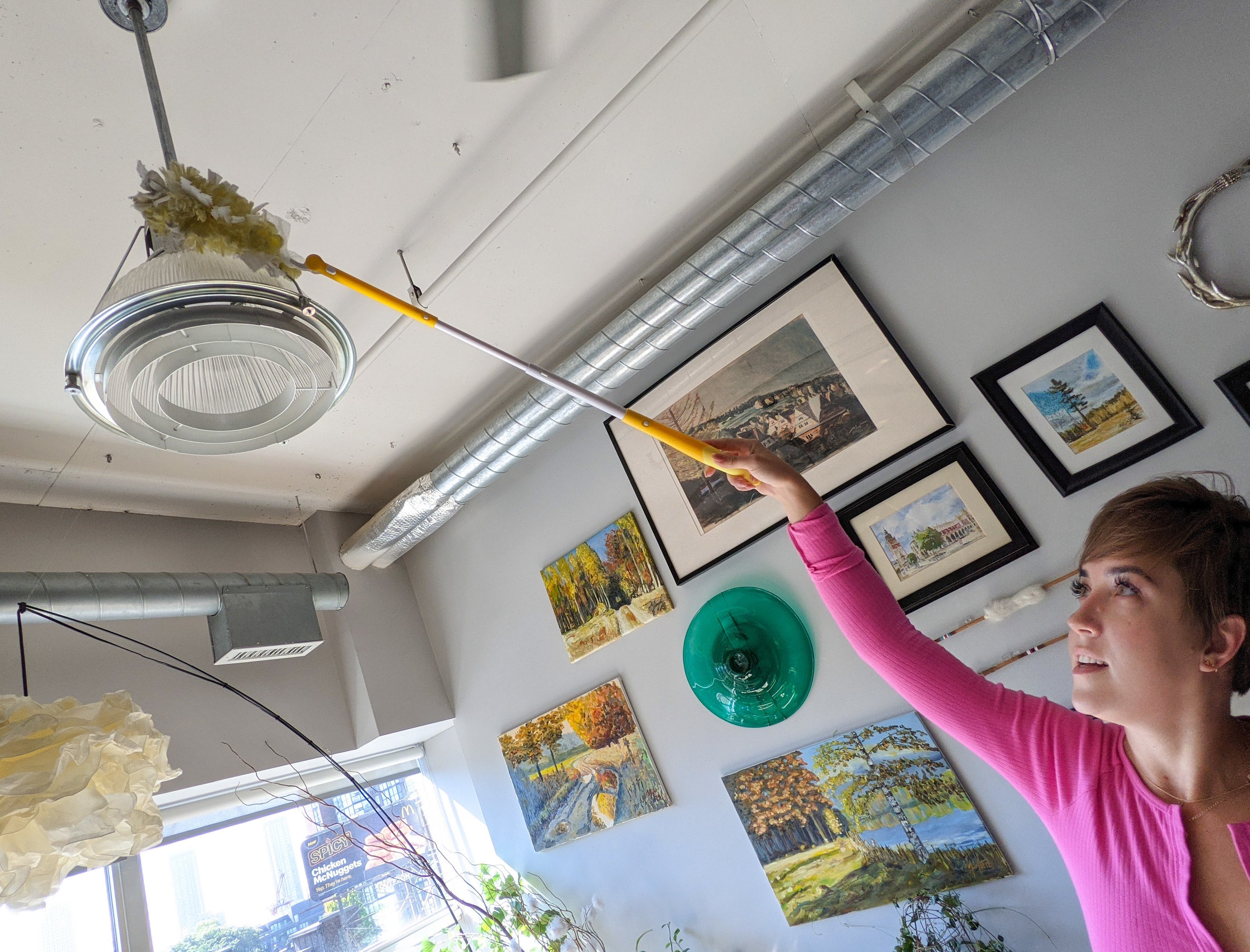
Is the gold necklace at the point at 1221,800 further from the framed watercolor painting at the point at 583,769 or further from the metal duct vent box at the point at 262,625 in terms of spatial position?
the metal duct vent box at the point at 262,625

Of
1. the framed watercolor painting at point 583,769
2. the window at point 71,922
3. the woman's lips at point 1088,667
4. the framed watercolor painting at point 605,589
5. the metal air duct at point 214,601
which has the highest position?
the metal air duct at point 214,601

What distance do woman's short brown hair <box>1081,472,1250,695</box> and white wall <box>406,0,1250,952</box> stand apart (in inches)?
36.2

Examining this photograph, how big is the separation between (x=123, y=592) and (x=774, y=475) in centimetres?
225

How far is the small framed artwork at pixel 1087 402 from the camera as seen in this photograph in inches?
75.7

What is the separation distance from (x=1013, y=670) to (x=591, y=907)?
1813 mm

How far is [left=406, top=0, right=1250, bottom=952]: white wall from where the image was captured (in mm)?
1897

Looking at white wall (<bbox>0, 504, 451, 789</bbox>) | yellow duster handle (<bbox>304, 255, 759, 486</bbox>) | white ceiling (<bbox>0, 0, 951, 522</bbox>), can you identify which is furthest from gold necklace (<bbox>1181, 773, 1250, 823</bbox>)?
white wall (<bbox>0, 504, 451, 789</bbox>)

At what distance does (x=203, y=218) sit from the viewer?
117 centimetres

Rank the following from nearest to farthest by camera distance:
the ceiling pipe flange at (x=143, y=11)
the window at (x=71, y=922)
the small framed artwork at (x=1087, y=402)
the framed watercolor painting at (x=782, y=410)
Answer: the ceiling pipe flange at (x=143, y=11) < the small framed artwork at (x=1087, y=402) < the framed watercolor painting at (x=782, y=410) < the window at (x=71, y=922)

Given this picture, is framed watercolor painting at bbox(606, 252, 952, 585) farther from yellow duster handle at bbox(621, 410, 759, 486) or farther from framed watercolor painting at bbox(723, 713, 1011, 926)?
yellow duster handle at bbox(621, 410, 759, 486)

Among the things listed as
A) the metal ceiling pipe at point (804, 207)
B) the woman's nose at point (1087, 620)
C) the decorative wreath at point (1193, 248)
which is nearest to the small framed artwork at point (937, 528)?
the decorative wreath at point (1193, 248)

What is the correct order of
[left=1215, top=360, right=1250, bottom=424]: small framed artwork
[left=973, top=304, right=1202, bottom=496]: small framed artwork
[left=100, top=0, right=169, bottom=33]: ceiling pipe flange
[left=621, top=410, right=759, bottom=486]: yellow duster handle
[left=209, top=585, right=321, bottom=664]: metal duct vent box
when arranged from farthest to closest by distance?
[left=209, top=585, right=321, bottom=664]: metal duct vent box
[left=973, top=304, right=1202, bottom=496]: small framed artwork
[left=1215, top=360, right=1250, bottom=424]: small framed artwork
[left=100, top=0, right=169, bottom=33]: ceiling pipe flange
[left=621, top=410, right=759, bottom=486]: yellow duster handle

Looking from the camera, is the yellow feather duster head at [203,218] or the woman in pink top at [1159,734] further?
the yellow feather duster head at [203,218]

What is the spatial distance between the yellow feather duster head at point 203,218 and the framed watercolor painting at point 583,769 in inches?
81.9
